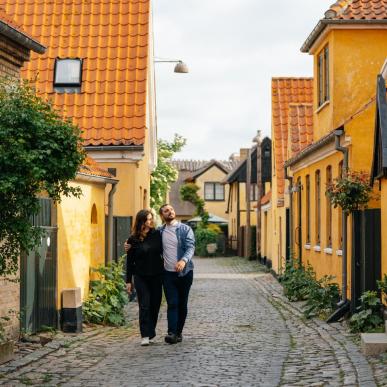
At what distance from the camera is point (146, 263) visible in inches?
526

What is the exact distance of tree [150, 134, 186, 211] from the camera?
36.3 metres

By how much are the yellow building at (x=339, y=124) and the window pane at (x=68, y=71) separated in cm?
543

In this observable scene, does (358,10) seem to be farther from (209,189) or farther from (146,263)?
(209,189)

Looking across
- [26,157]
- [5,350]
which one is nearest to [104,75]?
[5,350]

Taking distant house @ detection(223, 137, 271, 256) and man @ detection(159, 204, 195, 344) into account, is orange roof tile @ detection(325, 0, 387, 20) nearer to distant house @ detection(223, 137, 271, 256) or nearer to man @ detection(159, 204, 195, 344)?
man @ detection(159, 204, 195, 344)

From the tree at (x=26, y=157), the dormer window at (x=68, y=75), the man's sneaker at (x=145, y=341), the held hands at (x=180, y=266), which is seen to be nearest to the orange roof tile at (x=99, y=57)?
the dormer window at (x=68, y=75)

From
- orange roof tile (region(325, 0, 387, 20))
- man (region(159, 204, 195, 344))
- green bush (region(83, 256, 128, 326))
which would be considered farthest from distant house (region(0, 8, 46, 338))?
orange roof tile (region(325, 0, 387, 20))

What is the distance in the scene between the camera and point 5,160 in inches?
384

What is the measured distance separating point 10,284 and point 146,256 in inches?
79.3

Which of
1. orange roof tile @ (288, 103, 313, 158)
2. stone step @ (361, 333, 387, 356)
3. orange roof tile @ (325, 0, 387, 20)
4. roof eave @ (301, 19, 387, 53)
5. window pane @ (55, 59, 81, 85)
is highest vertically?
orange roof tile @ (325, 0, 387, 20)

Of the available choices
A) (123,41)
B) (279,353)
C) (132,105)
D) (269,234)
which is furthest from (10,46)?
(269,234)

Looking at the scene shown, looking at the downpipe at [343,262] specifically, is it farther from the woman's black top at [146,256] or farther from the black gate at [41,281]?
the black gate at [41,281]

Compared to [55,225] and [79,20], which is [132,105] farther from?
[55,225]

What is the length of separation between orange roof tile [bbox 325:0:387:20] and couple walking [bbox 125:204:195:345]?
8775mm
